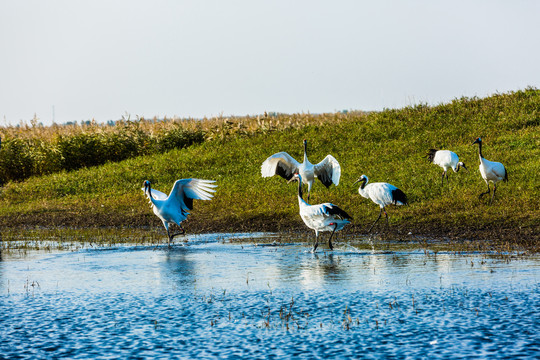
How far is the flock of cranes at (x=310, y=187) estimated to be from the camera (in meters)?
13.0

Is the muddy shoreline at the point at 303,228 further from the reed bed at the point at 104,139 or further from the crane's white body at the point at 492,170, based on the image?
the reed bed at the point at 104,139

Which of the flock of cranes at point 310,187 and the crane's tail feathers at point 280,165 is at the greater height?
the crane's tail feathers at point 280,165

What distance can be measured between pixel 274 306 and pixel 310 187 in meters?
9.98

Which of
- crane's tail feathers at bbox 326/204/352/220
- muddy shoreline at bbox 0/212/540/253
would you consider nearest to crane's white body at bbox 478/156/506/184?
muddy shoreline at bbox 0/212/540/253

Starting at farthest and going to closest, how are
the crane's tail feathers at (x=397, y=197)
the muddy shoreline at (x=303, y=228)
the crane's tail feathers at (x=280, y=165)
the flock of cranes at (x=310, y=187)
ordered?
the crane's tail feathers at (x=280, y=165), the crane's tail feathers at (x=397, y=197), the muddy shoreline at (x=303, y=228), the flock of cranes at (x=310, y=187)

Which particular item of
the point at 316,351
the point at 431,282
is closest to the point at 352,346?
the point at 316,351

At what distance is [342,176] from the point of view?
67.7 ft

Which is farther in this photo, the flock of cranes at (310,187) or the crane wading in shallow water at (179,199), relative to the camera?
the crane wading in shallow water at (179,199)

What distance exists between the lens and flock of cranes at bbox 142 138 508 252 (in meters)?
13.0

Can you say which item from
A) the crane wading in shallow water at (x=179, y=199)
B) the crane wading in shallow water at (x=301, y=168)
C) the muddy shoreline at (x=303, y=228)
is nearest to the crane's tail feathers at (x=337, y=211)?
the muddy shoreline at (x=303, y=228)

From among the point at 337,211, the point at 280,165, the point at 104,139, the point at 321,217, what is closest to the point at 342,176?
the point at 280,165

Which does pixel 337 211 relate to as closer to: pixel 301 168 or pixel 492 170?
pixel 301 168

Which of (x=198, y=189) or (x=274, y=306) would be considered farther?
(x=198, y=189)

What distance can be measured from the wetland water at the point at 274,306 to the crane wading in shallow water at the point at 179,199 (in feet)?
6.42
